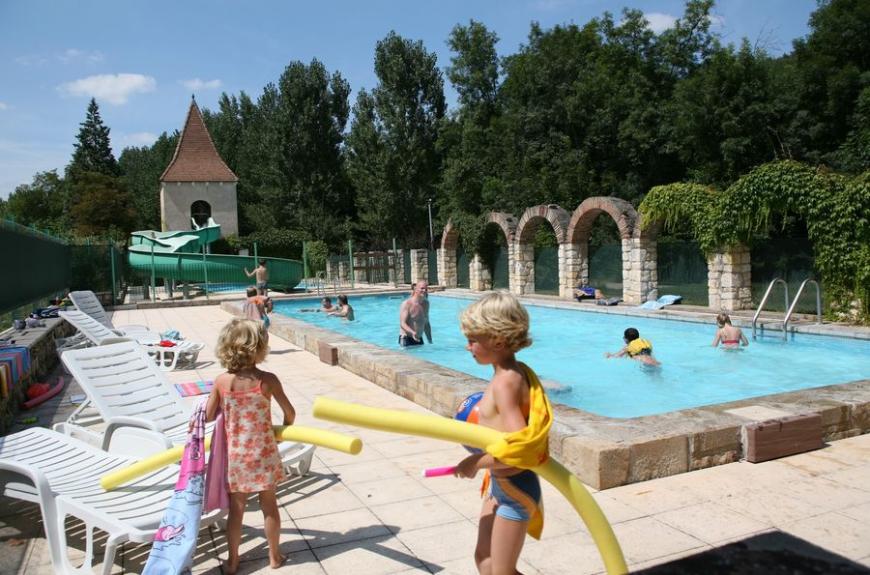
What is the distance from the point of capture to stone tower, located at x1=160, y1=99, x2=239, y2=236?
43031 millimetres

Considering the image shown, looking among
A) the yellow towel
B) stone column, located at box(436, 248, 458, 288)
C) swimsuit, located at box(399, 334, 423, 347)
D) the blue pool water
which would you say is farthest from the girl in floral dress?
stone column, located at box(436, 248, 458, 288)

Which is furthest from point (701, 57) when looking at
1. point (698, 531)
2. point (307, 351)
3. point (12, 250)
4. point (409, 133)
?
point (698, 531)

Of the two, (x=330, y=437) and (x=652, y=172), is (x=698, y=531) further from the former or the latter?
(x=652, y=172)

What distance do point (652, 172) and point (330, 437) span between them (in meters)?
33.0

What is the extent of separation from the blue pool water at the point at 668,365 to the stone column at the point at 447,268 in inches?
485

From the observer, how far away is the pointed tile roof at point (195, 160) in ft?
143

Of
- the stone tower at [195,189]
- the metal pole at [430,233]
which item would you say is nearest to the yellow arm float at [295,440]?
the metal pole at [430,233]

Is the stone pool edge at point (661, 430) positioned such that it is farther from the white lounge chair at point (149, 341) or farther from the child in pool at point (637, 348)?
the white lounge chair at point (149, 341)

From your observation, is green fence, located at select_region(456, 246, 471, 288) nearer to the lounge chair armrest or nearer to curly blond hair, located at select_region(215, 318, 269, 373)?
the lounge chair armrest

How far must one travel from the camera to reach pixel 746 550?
153 cm

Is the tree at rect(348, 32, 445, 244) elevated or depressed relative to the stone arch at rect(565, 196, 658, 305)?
elevated

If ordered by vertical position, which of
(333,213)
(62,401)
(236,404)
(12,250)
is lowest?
(62,401)

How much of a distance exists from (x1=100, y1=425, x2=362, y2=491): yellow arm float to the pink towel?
109 millimetres

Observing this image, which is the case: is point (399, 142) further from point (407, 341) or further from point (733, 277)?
point (407, 341)
